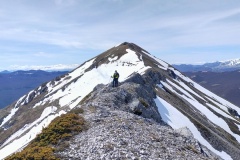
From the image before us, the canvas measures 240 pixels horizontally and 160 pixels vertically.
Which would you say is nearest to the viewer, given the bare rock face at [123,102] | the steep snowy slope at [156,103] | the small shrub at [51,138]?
the small shrub at [51,138]

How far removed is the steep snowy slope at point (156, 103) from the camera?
5566 cm

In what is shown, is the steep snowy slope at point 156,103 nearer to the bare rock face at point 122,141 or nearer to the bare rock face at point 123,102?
the bare rock face at point 123,102

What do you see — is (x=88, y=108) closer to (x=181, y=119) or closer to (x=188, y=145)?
(x=188, y=145)

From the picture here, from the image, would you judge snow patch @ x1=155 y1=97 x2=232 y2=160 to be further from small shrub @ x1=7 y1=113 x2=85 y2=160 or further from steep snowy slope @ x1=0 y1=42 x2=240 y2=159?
small shrub @ x1=7 y1=113 x2=85 y2=160

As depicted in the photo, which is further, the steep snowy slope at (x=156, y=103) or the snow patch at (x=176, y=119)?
the steep snowy slope at (x=156, y=103)

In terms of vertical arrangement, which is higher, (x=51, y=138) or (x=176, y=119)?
(x=51, y=138)

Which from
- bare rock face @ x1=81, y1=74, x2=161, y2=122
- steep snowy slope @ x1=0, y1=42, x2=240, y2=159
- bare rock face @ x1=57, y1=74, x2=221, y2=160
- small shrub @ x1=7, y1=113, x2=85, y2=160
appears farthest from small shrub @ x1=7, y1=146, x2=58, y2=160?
steep snowy slope @ x1=0, y1=42, x2=240, y2=159

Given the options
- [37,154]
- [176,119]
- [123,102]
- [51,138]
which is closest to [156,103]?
[176,119]

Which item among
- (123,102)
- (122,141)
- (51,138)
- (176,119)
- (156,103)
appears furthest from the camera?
(156,103)

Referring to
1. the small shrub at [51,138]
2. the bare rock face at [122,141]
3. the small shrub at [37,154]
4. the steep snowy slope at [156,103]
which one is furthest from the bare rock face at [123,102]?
the small shrub at [37,154]

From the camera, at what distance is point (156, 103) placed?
57562 mm

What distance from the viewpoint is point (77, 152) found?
19.9m

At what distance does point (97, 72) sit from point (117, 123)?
114 m

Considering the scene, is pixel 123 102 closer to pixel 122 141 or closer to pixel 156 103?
pixel 122 141
